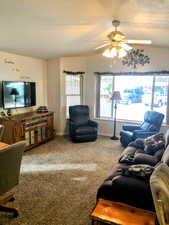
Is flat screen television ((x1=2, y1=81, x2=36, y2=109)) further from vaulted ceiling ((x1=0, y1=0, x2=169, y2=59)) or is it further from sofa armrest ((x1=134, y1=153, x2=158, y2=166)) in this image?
sofa armrest ((x1=134, y1=153, x2=158, y2=166))

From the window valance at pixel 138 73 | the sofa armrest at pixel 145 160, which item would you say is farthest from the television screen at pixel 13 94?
the sofa armrest at pixel 145 160

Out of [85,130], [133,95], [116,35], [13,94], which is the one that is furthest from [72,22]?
[133,95]

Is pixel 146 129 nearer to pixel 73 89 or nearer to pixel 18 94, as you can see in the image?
pixel 73 89

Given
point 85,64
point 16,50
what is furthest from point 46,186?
point 85,64

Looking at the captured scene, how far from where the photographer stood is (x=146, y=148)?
3.00m

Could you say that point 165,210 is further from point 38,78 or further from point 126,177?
point 38,78

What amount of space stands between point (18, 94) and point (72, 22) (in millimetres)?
2423

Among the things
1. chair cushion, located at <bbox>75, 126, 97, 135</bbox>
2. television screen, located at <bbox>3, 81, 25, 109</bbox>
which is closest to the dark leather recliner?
chair cushion, located at <bbox>75, 126, 97, 135</bbox>

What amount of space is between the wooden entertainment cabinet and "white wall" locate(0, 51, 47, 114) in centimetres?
67

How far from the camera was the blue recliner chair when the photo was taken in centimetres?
421

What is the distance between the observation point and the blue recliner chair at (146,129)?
4215mm

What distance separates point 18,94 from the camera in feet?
15.1

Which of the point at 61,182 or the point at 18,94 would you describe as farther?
the point at 18,94

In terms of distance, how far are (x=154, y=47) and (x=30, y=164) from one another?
457cm
